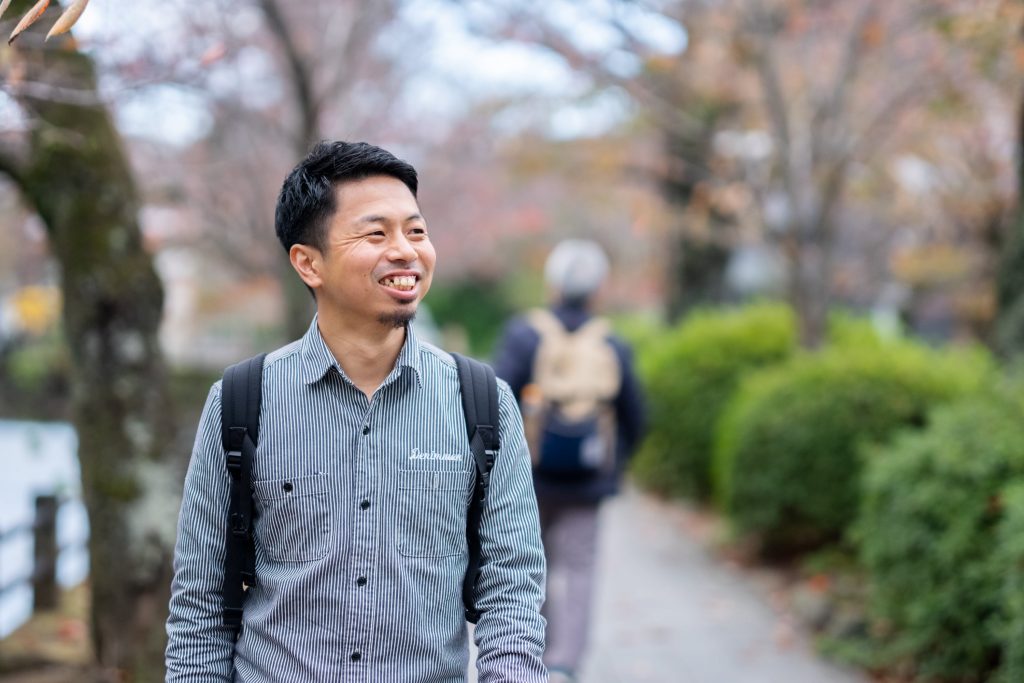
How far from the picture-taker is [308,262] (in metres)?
2.31

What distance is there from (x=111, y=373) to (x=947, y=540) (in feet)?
12.9

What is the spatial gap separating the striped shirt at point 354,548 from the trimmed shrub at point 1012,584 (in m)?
2.69

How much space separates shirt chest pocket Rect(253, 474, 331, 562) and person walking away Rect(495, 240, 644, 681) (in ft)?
9.72

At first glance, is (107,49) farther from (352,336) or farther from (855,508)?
(855,508)

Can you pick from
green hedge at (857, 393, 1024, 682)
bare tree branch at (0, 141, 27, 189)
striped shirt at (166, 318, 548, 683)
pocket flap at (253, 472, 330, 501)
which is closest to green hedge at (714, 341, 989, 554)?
green hedge at (857, 393, 1024, 682)

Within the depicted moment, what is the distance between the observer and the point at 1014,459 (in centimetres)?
491

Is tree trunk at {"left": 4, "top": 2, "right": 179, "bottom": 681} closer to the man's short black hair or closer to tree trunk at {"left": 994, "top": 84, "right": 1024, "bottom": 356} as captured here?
the man's short black hair

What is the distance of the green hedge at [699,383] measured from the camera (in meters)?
10.9

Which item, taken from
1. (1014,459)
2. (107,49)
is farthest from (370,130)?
(1014,459)

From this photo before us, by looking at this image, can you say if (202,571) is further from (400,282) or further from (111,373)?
(111,373)

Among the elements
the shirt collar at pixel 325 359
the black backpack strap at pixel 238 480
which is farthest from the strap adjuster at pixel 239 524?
the shirt collar at pixel 325 359

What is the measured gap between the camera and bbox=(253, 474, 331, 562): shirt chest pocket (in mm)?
2174

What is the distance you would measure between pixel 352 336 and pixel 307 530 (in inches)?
16.2

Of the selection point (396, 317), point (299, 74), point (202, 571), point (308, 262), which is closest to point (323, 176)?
point (308, 262)
